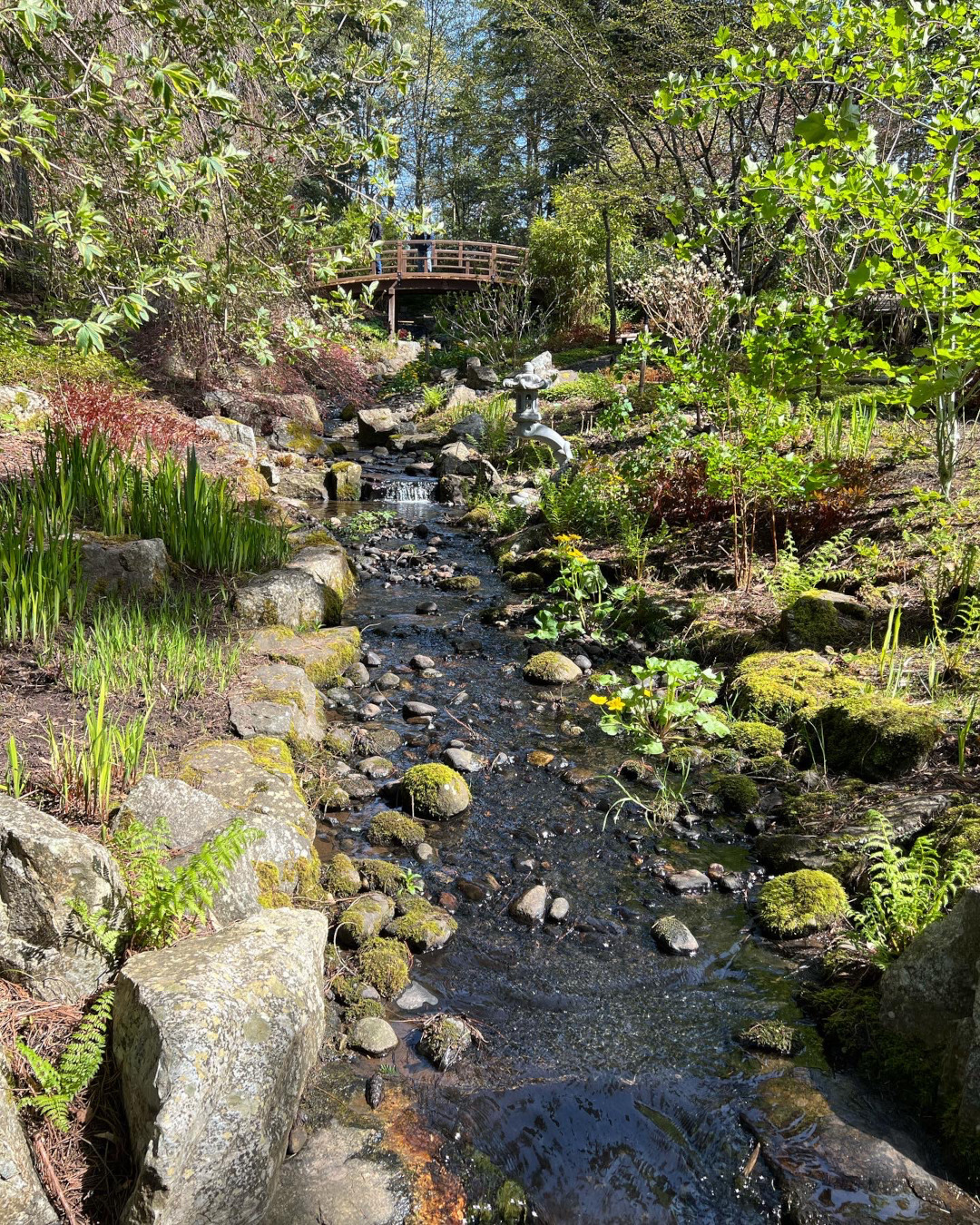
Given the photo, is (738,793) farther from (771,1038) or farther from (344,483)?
(344,483)

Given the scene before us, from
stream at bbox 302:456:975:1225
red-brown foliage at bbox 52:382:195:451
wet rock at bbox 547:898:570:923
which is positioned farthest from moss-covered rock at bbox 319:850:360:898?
red-brown foliage at bbox 52:382:195:451

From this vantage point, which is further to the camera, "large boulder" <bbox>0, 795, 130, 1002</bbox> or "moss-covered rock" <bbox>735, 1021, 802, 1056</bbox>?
"moss-covered rock" <bbox>735, 1021, 802, 1056</bbox>

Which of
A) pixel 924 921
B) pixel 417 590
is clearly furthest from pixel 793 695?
pixel 417 590

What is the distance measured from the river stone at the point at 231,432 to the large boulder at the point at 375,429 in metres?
4.21

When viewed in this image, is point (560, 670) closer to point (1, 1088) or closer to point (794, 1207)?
point (794, 1207)

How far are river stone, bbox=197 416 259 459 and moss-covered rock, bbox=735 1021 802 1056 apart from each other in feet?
29.1

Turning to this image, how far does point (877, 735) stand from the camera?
13.5 ft

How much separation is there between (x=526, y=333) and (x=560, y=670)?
17036 millimetres

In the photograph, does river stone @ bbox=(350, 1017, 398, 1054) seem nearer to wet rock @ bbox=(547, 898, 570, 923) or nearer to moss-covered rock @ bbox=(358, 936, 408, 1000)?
moss-covered rock @ bbox=(358, 936, 408, 1000)

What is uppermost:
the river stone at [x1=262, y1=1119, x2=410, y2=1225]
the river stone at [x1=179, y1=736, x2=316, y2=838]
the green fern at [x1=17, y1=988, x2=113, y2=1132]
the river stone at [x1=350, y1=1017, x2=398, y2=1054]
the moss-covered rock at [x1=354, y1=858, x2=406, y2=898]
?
the river stone at [x1=179, y1=736, x2=316, y2=838]

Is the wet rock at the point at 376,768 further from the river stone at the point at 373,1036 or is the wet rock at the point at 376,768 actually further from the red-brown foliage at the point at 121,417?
the red-brown foliage at the point at 121,417

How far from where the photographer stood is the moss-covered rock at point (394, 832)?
3.81m

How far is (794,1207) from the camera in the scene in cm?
224

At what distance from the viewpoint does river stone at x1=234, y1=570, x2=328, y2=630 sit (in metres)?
5.35
